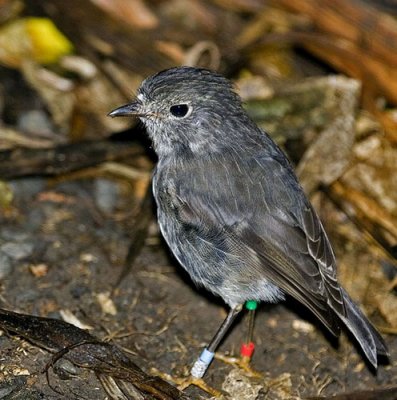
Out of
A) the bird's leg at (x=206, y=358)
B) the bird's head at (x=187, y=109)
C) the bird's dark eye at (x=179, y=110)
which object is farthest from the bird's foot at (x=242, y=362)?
the bird's dark eye at (x=179, y=110)

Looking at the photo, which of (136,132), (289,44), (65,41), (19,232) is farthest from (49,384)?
(289,44)

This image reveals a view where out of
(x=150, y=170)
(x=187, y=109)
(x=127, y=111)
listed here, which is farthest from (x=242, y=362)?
(x=150, y=170)

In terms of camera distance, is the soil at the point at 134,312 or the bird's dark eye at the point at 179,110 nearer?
the soil at the point at 134,312

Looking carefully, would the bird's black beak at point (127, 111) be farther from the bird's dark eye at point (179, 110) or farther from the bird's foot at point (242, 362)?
the bird's foot at point (242, 362)

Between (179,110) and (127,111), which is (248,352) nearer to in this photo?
(179,110)

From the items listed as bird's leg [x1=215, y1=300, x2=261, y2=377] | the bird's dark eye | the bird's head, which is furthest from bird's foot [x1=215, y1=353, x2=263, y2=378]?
the bird's dark eye

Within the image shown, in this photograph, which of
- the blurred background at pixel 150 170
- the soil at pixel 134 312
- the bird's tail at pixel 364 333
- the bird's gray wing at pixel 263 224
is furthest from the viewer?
the blurred background at pixel 150 170

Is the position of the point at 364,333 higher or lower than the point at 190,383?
Answer: higher
